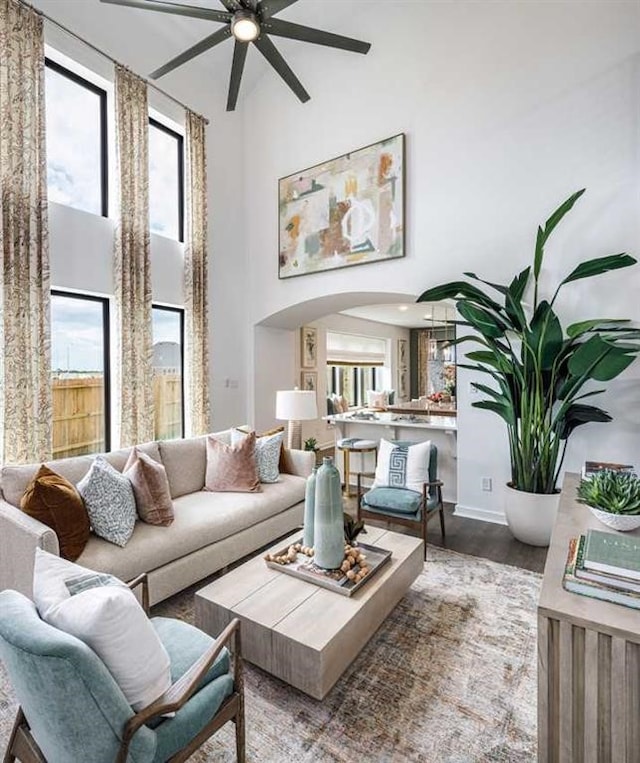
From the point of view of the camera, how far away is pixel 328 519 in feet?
6.85

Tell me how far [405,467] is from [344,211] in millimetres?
3123

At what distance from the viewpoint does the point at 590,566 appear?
1279mm

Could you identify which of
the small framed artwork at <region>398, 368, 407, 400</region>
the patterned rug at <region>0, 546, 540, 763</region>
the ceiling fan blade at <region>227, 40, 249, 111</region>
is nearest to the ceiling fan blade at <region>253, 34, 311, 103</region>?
the ceiling fan blade at <region>227, 40, 249, 111</region>

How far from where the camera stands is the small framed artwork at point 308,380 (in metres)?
7.16

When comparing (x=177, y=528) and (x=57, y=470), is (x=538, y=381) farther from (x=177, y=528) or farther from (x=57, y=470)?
(x=57, y=470)

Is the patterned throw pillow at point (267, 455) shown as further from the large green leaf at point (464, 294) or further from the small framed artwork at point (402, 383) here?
the small framed artwork at point (402, 383)

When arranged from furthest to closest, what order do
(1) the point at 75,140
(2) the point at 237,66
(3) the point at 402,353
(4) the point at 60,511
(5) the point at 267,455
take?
1. (3) the point at 402,353
2. (1) the point at 75,140
3. (5) the point at 267,455
4. (2) the point at 237,66
5. (4) the point at 60,511

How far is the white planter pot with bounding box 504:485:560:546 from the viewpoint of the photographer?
3314 mm

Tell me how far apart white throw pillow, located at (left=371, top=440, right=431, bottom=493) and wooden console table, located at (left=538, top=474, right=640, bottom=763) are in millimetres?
2220

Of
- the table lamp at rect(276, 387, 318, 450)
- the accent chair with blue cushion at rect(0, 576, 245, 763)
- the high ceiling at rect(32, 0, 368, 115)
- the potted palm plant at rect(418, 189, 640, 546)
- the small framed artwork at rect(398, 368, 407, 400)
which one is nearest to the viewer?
the accent chair with blue cushion at rect(0, 576, 245, 763)

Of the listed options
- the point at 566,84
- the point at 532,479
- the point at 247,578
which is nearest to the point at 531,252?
the point at 566,84

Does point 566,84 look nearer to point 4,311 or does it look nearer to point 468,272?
point 468,272

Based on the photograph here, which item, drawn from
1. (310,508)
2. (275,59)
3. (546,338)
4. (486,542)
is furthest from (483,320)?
(275,59)

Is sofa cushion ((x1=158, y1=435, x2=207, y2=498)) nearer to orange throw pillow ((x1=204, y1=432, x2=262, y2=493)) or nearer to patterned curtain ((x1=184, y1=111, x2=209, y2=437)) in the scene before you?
orange throw pillow ((x1=204, y1=432, x2=262, y2=493))
